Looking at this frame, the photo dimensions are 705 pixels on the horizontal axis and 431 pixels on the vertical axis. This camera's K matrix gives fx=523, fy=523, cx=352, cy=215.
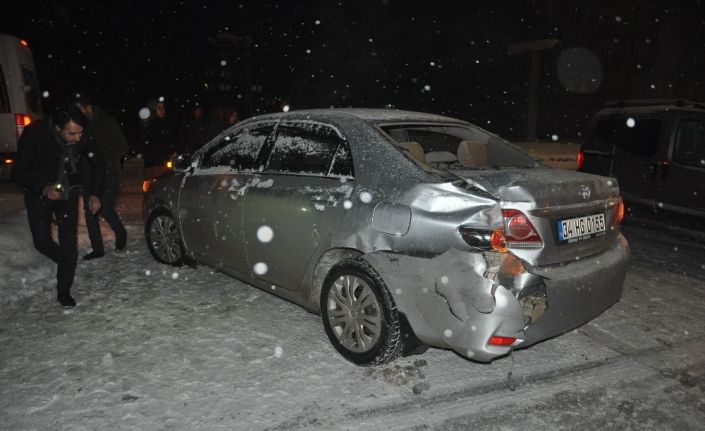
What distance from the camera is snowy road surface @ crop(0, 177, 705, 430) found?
2.78 metres

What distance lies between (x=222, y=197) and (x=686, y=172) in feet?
17.4

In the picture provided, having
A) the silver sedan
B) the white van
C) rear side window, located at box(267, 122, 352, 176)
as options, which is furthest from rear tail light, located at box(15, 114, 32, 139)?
rear side window, located at box(267, 122, 352, 176)

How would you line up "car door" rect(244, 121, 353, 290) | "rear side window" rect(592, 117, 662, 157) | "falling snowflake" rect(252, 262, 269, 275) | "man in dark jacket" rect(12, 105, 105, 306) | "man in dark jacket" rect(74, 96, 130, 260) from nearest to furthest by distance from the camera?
"car door" rect(244, 121, 353, 290), "falling snowflake" rect(252, 262, 269, 275), "man in dark jacket" rect(12, 105, 105, 306), "man in dark jacket" rect(74, 96, 130, 260), "rear side window" rect(592, 117, 662, 157)

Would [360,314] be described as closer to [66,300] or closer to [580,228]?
[580,228]

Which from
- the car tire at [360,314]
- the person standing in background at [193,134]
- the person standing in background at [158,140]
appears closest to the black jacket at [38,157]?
the car tire at [360,314]

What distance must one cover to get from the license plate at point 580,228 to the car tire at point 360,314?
1.06m

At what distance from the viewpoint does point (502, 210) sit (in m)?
2.84

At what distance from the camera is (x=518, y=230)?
112 inches

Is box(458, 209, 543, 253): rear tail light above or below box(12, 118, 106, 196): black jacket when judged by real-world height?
below

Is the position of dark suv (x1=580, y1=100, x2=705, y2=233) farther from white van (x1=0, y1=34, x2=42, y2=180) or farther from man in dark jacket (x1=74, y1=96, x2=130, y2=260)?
white van (x1=0, y1=34, x2=42, y2=180)

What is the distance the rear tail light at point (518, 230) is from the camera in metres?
2.83

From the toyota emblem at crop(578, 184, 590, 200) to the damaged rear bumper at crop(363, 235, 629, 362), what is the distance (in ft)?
1.29

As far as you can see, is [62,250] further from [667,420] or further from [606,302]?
[667,420]

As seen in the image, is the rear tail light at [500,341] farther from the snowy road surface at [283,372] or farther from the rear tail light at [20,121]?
the rear tail light at [20,121]
